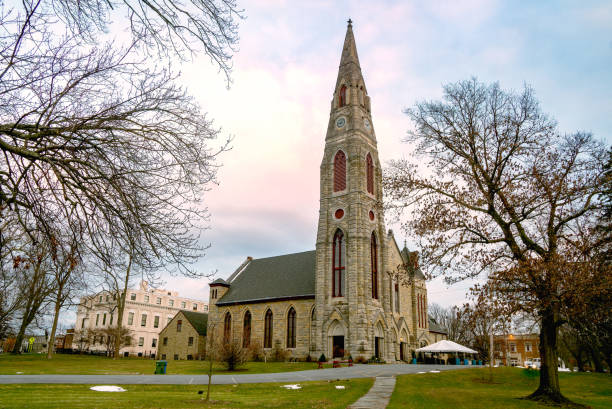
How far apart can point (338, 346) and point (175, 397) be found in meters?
24.3

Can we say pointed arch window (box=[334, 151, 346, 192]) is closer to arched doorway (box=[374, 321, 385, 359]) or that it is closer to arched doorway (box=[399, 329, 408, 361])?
arched doorway (box=[374, 321, 385, 359])

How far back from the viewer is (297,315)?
39.3m

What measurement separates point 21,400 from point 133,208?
6.70 m

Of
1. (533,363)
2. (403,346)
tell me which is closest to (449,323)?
(533,363)

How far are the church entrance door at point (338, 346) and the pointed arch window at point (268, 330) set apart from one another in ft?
29.2

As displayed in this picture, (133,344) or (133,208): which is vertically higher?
(133,208)

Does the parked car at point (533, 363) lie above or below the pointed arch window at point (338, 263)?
below

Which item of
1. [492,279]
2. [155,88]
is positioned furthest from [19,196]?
[492,279]

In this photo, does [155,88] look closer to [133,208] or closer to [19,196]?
[133,208]

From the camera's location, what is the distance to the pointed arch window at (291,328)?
39375 mm

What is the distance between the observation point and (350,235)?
36.6m

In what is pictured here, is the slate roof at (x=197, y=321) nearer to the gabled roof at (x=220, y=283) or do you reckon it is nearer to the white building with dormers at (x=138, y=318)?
the gabled roof at (x=220, y=283)

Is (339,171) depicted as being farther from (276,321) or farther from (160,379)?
(160,379)

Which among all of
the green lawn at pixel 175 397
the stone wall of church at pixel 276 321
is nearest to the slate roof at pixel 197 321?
the stone wall of church at pixel 276 321
